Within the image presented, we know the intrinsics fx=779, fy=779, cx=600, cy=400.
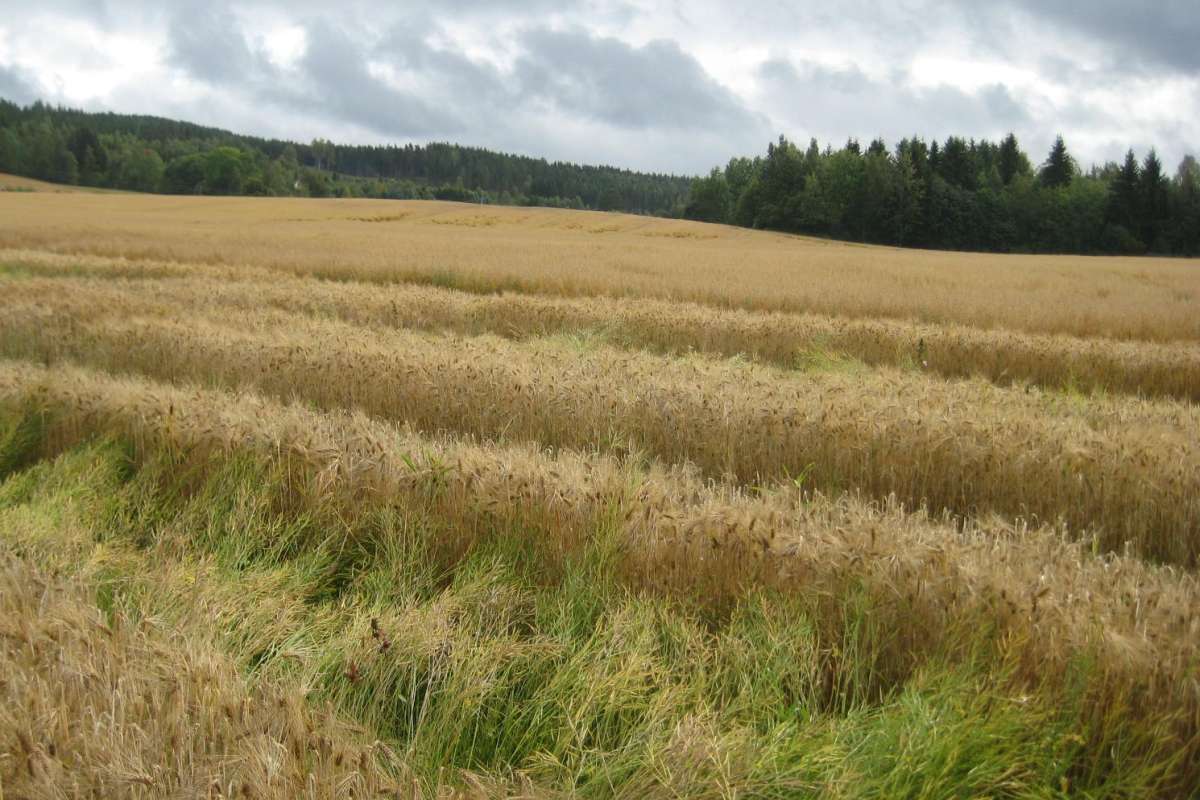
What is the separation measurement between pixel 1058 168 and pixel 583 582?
9551 cm

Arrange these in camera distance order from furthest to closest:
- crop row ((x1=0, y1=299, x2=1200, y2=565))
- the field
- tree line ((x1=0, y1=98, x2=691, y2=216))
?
tree line ((x1=0, y1=98, x2=691, y2=216)), crop row ((x1=0, y1=299, x2=1200, y2=565)), the field

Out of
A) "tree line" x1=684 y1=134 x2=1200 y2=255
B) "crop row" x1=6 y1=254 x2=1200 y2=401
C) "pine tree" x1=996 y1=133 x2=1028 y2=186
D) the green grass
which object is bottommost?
the green grass

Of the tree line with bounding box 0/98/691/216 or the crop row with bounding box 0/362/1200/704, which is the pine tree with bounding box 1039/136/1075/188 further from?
the crop row with bounding box 0/362/1200/704

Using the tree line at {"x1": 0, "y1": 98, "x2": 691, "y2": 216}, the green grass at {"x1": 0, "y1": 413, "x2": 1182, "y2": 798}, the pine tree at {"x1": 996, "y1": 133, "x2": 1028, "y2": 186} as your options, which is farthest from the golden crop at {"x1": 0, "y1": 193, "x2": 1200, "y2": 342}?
the tree line at {"x1": 0, "y1": 98, "x2": 691, "y2": 216}

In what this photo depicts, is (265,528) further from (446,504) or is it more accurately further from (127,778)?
(127,778)

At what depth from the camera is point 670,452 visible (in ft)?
18.0

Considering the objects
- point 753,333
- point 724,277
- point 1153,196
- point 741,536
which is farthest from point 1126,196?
point 741,536

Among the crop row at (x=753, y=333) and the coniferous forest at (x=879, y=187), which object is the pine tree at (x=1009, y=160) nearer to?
the coniferous forest at (x=879, y=187)

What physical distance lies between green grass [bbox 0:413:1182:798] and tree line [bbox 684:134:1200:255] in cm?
7518

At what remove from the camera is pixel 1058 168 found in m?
81.8

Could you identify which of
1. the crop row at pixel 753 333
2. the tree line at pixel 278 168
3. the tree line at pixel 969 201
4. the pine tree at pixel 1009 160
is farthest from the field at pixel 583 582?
the tree line at pixel 278 168

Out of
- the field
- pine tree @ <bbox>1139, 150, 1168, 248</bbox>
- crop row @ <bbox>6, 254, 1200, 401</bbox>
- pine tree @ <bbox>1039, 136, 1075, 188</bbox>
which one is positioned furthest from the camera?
pine tree @ <bbox>1039, 136, 1075, 188</bbox>

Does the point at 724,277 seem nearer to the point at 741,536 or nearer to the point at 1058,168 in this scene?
the point at 741,536

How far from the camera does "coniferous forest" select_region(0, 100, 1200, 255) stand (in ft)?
221
